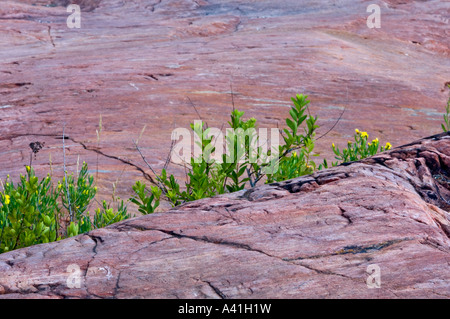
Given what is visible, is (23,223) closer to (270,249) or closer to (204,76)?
(270,249)

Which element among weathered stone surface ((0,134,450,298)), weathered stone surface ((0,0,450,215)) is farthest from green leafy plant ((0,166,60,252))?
weathered stone surface ((0,0,450,215))

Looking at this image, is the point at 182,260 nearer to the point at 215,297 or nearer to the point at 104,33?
the point at 215,297

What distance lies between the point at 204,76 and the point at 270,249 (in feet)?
21.4

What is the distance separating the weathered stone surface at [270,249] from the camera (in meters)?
2.47

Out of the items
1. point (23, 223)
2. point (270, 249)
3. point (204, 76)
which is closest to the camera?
point (270, 249)

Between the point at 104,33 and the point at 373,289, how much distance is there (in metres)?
11.9

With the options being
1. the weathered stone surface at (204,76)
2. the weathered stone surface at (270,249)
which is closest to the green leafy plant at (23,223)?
the weathered stone surface at (270,249)

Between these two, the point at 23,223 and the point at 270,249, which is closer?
the point at 270,249

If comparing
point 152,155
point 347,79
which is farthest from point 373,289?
point 347,79

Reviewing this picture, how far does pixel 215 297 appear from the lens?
2400mm

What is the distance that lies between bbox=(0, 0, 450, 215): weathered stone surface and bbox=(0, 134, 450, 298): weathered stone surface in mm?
2254

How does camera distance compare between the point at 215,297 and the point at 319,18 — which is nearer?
the point at 215,297

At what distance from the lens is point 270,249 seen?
273cm

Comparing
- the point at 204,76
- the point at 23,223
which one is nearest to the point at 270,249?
the point at 23,223
